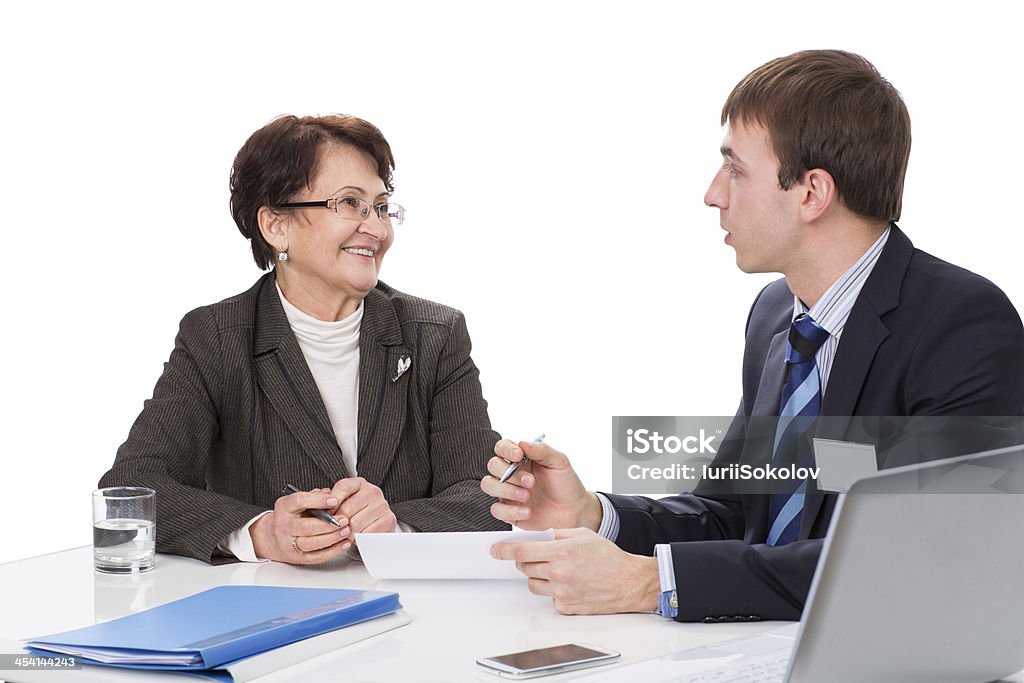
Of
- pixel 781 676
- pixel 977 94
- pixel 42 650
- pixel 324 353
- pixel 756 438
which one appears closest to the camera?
pixel 781 676

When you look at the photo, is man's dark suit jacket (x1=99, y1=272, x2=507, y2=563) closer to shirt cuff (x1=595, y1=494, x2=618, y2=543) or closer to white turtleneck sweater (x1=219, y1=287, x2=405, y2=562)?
white turtleneck sweater (x1=219, y1=287, x2=405, y2=562)

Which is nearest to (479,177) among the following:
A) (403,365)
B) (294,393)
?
(403,365)

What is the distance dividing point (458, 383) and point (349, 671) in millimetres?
1142

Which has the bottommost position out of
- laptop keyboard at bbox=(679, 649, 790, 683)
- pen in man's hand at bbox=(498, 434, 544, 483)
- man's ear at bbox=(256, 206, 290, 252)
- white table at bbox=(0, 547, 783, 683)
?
laptop keyboard at bbox=(679, 649, 790, 683)

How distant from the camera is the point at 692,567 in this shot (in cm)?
166

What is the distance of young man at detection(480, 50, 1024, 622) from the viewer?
1851 mm

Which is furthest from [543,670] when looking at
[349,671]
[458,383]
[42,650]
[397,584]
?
[458,383]

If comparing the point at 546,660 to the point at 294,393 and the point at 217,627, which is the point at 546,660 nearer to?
the point at 217,627

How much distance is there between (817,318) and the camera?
6.73 feet

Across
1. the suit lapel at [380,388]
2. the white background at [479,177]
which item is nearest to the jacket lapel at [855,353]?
the suit lapel at [380,388]

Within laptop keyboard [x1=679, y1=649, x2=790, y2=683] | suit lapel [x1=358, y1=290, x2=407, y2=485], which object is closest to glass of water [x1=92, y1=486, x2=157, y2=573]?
suit lapel [x1=358, y1=290, x2=407, y2=485]

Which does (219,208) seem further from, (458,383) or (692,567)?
(692,567)

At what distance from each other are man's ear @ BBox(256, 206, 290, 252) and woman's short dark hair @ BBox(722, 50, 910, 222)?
3.37 feet

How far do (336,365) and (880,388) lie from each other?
1.15 m
